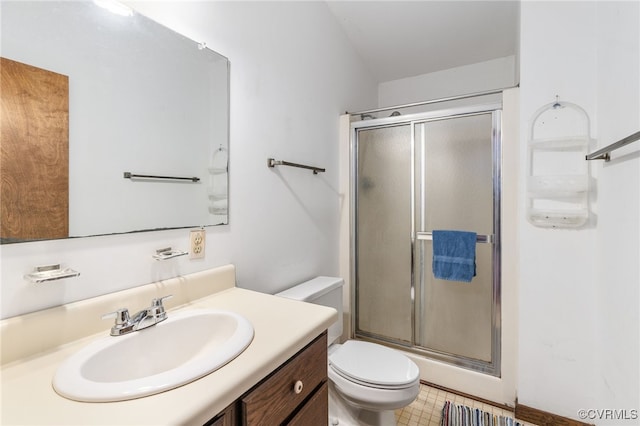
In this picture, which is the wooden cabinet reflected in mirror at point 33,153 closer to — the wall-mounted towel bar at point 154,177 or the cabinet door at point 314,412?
the wall-mounted towel bar at point 154,177

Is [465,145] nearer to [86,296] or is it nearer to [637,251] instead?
[637,251]

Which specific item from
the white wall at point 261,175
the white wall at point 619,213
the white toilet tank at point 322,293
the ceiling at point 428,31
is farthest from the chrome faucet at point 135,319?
the ceiling at point 428,31

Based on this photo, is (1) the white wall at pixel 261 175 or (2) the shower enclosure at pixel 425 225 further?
(2) the shower enclosure at pixel 425 225

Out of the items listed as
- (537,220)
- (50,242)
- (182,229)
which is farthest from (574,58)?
(50,242)

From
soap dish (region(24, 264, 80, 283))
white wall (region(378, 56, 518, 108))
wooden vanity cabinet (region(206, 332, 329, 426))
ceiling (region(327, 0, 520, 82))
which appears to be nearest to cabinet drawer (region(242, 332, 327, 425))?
wooden vanity cabinet (region(206, 332, 329, 426))

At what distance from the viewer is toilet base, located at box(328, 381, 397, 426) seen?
4.78 ft

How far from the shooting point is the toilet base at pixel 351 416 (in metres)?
1.46

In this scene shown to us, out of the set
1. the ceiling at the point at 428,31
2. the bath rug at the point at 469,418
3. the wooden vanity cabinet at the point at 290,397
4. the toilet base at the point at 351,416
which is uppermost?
the ceiling at the point at 428,31

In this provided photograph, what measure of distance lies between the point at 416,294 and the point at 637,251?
1240mm

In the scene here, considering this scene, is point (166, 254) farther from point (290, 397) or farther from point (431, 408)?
point (431, 408)

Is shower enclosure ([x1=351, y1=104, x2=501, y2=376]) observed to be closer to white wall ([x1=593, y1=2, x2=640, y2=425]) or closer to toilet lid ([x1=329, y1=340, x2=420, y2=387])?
white wall ([x1=593, y1=2, x2=640, y2=425])

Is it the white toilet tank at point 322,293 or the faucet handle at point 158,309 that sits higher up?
the faucet handle at point 158,309

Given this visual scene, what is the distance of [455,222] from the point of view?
1.93 meters

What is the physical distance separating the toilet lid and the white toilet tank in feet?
0.43
